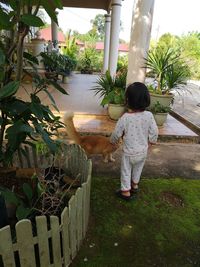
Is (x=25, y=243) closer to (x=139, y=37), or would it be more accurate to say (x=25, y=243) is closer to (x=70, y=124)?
(x=70, y=124)

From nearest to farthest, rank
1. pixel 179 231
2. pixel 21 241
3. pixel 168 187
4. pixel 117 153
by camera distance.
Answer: pixel 21 241, pixel 179 231, pixel 168 187, pixel 117 153

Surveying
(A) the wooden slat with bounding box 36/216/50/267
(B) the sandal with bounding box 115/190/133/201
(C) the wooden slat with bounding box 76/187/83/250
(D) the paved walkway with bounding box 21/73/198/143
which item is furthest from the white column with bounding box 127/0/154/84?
(A) the wooden slat with bounding box 36/216/50/267

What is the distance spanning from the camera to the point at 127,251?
1.84 meters

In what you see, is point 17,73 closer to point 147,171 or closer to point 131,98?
point 131,98

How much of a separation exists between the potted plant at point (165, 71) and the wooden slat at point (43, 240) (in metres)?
3.39

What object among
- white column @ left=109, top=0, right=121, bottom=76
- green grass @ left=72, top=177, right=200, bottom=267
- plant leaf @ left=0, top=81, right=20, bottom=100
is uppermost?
white column @ left=109, top=0, right=121, bottom=76

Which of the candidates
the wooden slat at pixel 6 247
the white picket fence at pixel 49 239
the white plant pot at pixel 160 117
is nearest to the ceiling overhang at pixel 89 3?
the white plant pot at pixel 160 117

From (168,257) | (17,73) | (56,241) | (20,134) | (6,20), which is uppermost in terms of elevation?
(6,20)

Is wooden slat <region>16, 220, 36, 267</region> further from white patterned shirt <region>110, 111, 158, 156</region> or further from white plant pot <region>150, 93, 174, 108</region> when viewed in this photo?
white plant pot <region>150, 93, 174, 108</region>

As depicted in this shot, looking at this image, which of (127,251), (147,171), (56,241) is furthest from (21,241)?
(147,171)

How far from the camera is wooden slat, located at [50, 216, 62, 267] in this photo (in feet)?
4.64

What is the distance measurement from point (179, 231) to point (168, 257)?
0.31 metres

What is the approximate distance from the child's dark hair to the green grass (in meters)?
0.93

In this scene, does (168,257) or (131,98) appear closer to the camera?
(168,257)
